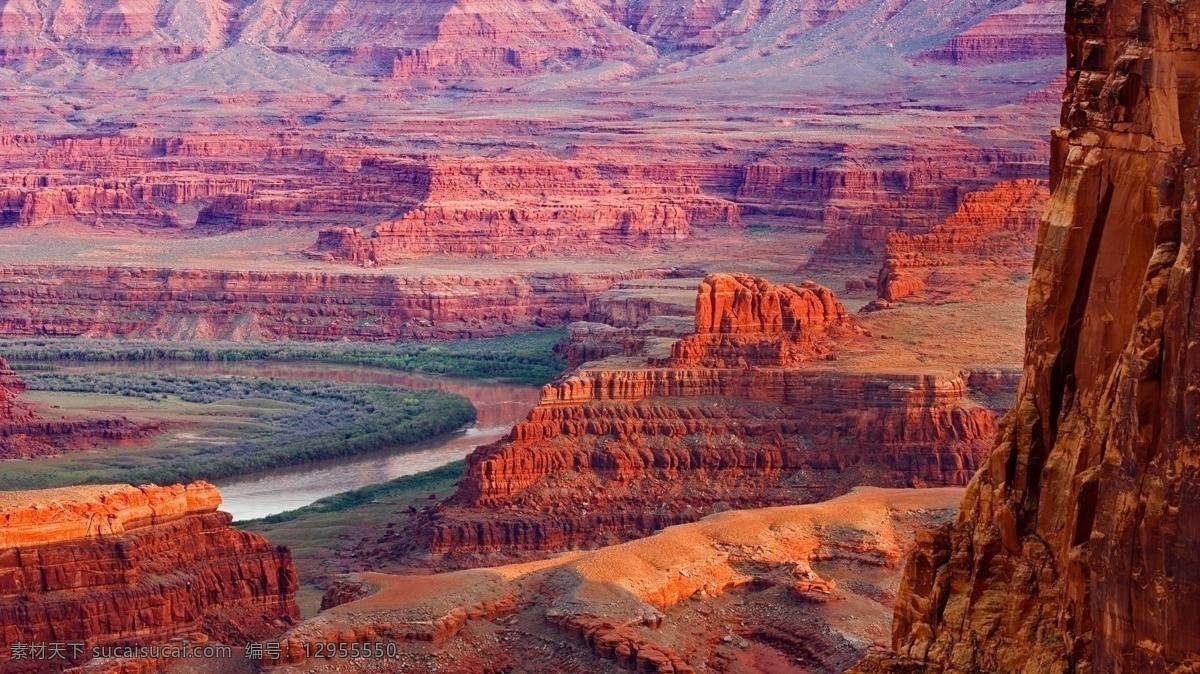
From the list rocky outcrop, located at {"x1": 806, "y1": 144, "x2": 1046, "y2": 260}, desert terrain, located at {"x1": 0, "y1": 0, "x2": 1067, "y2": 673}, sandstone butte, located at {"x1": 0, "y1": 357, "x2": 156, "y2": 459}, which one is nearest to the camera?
desert terrain, located at {"x1": 0, "y1": 0, "x2": 1067, "y2": 673}

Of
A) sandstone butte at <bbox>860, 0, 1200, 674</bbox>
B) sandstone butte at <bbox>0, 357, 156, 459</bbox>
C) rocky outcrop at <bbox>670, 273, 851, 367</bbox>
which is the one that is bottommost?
sandstone butte at <bbox>0, 357, 156, 459</bbox>

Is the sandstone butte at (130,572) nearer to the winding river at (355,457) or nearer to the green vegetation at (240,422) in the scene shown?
the winding river at (355,457)

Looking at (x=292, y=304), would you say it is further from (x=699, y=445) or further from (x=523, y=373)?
(x=699, y=445)

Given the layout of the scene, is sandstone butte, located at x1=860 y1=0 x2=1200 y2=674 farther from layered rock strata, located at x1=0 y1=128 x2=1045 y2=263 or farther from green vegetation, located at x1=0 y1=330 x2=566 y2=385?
layered rock strata, located at x1=0 y1=128 x2=1045 y2=263

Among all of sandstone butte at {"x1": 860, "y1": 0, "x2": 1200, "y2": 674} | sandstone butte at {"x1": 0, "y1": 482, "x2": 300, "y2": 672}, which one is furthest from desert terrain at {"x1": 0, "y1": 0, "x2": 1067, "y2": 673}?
sandstone butte at {"x1": 860, "y1": 0, "x2": 1200, "y2": 674}

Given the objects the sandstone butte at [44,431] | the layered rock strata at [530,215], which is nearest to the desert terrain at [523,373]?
the sandstone butte at [44,431]

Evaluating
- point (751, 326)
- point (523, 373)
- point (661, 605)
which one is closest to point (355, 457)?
point (751, 326)
